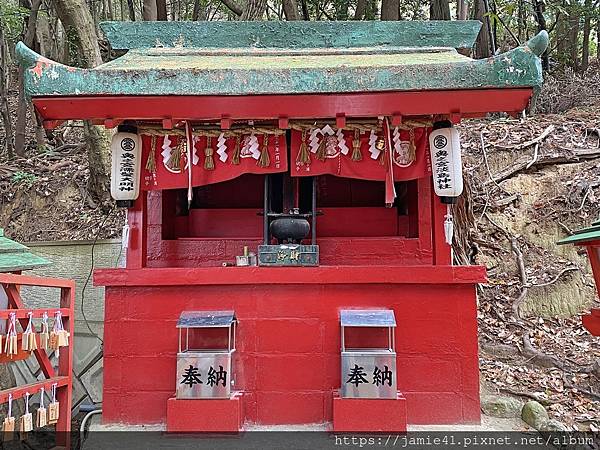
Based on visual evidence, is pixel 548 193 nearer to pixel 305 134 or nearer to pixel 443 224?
pixel 443 224

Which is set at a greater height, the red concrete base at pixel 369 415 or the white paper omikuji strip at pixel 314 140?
the white paper omikuji strip at pixel 314 140

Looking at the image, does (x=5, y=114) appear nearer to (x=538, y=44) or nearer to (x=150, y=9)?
(x=150, y=9)

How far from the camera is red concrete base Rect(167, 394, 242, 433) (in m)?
4.88

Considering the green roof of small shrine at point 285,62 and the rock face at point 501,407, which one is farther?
the rock face at point 501,407

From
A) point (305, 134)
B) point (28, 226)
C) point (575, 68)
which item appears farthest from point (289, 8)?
point (575, 68)

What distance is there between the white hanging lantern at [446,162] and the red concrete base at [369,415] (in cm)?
227

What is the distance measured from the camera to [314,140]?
5672 millimetres

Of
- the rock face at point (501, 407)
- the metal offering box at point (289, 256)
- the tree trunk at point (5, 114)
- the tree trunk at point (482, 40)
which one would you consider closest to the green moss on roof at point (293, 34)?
the metal offering box at point (289, 256)

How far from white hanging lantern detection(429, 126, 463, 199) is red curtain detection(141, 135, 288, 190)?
1681mm

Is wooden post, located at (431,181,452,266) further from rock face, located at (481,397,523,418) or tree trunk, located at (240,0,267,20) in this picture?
tree trunk, located at (240,0,267,20)

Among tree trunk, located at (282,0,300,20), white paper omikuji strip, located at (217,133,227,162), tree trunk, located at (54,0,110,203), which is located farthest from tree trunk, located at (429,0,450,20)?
white paper omikuji strip, located at (217,133,227,162)

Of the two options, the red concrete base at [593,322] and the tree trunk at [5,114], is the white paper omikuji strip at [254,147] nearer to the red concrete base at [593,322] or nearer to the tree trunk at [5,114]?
the red concrete base at [593,322]

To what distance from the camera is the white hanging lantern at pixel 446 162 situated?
210 inches

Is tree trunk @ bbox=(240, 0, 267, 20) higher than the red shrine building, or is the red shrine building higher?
tree trunk @ bbox=(240, 0, 267, 20)
